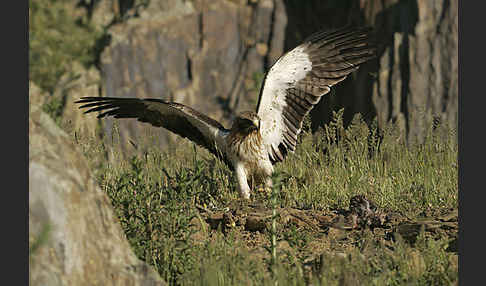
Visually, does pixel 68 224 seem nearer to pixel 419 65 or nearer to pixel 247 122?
pixel 247 122

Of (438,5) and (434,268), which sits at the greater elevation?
(438,5)

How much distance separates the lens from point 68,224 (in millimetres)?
3279

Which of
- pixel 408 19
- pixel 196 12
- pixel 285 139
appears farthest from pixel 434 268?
pixel 196 12

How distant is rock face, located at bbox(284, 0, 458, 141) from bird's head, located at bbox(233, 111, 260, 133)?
4.19 metres

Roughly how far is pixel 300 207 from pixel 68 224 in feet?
8.30

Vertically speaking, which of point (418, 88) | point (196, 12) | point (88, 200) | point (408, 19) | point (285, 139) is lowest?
point (88, 200)

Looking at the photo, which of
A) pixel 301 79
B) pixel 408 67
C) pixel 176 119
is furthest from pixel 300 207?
pixel 408 67

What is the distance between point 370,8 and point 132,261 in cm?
885

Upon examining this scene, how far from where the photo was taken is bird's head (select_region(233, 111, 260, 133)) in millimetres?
5766

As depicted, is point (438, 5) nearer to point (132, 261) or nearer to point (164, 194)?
point (164, 194)

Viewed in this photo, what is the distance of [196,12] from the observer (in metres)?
13.2

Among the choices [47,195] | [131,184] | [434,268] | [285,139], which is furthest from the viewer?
[285,139]

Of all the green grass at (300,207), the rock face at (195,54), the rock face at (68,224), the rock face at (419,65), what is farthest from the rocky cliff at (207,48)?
the rock face at (68,224)

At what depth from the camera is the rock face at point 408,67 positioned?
10.2 m
